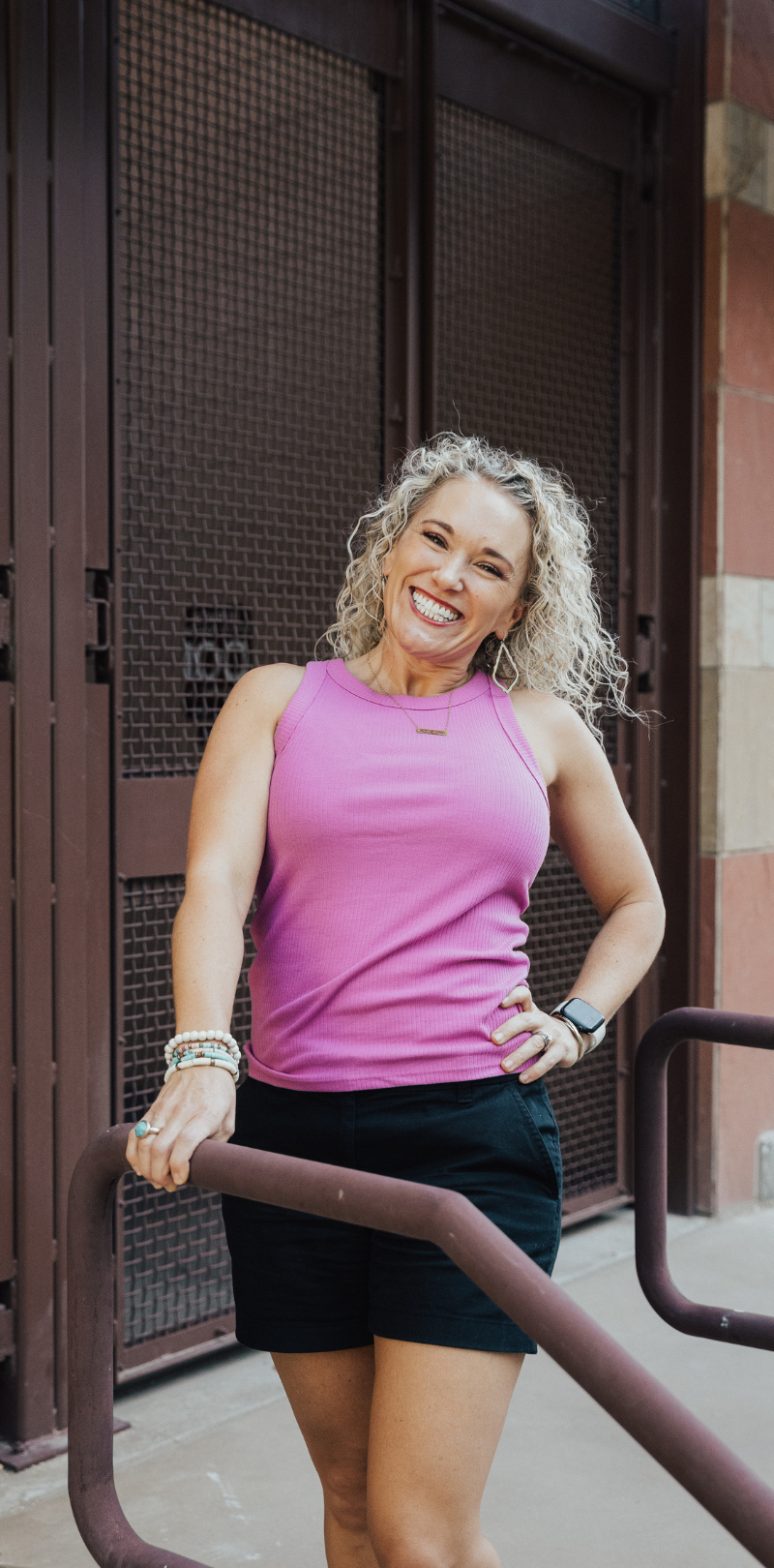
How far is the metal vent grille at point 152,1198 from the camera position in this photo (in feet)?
10.5

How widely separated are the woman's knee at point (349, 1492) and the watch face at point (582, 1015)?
1.88ft

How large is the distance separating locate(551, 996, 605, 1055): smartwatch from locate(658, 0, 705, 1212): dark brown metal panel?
103 inches

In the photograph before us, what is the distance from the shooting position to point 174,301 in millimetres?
3209

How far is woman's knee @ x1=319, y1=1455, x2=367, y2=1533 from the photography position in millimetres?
1777

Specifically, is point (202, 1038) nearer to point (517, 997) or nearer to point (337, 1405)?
point (517, 997)

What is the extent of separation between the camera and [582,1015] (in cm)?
191

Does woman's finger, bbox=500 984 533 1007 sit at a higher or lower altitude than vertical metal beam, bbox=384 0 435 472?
lower

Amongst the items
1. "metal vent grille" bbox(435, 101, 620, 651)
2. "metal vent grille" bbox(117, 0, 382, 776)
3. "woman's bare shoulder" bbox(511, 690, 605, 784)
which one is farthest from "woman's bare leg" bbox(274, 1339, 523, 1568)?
"metal vent grille" bbox(435, 101, 620, 651)

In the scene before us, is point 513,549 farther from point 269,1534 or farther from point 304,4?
point 304,4

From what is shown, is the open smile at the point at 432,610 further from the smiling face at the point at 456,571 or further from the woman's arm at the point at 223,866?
the woman's arm at the point at 223,866

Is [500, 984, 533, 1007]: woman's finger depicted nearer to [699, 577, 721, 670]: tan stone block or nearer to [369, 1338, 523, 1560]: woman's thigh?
[369, 1338, 523, 1560]: woman's thigh

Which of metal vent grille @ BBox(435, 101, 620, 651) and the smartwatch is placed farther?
metal vent grille @ BBox(435, 101, 620, 651)

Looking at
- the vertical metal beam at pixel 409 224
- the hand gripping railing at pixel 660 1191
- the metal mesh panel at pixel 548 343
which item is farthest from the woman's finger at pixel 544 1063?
the metal mesh panel at pixel 548 343

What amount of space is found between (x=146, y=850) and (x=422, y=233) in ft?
5.65
